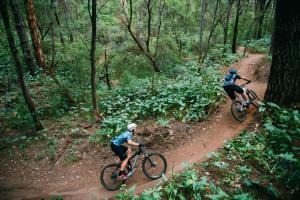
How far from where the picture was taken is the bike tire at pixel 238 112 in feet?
32.9

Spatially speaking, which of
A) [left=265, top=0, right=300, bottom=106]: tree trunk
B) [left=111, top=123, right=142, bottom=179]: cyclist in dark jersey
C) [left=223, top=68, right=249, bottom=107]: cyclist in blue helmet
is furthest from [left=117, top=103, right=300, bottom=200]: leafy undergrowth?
[left=223, top=68, right=249, bottom=107]: cyclist in blue helmet

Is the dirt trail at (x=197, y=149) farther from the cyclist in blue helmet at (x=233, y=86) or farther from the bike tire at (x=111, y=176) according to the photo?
the cyclist in blue helmet at (x=233, y=86)

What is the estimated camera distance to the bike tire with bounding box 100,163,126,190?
866 cm

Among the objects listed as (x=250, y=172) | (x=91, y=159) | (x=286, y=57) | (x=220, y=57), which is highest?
(x=286, y=57)

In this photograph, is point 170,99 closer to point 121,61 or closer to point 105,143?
point 105,143

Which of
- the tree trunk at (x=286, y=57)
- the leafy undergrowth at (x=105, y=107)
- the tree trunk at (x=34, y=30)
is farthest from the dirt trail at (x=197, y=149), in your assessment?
the tree trunk at (x=34, y=30)

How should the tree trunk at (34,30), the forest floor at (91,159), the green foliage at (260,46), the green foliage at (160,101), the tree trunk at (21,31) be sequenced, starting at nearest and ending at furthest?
1. the forest floor at (91,159)
2. the green foliage at (160,101)
3. the tree trunk at (21,31)
4. the tree trunk at (34,30)
5. the green foliage at (260,46)

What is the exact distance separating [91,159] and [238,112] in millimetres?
6449

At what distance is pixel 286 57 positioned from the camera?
7789 millimetres

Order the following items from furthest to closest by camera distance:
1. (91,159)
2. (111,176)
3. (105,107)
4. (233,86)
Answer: (105,107)
(91,159)
(233,86)
(111,176)

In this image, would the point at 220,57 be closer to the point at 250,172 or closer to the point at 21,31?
the point at 21,31

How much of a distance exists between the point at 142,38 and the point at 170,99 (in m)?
7.17

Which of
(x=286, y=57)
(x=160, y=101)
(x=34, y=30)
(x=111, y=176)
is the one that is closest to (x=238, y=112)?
(x=286, y=57)

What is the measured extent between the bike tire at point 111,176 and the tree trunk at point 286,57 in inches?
235
